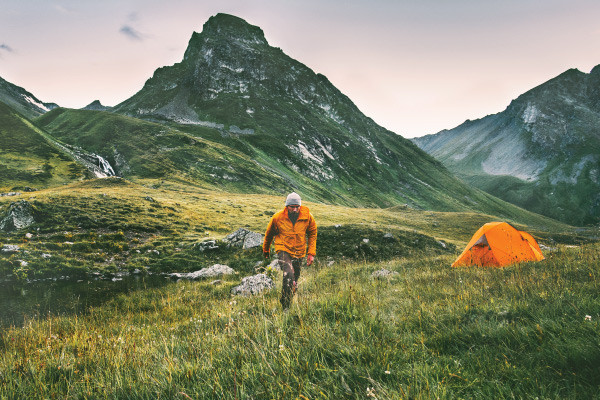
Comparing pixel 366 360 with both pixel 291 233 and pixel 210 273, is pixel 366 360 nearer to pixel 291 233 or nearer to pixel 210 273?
pixel 291 233

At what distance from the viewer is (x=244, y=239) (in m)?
20.7

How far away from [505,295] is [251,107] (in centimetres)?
18144

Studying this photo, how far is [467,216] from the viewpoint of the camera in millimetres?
58812

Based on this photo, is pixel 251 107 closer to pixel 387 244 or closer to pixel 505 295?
pixel 387 244

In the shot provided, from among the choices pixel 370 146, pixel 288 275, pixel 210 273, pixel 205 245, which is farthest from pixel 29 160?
pixel 370 146

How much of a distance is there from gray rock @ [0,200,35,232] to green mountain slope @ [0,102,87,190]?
3765 centimetres

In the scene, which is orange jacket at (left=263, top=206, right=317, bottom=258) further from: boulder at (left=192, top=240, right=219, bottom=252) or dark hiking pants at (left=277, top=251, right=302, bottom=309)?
boulder at (left=192, top=240, right=219, bottom=252)

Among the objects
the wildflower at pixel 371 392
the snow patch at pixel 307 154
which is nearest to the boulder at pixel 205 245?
the wildflower at pixel 371 392

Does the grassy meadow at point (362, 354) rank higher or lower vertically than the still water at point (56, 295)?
higher

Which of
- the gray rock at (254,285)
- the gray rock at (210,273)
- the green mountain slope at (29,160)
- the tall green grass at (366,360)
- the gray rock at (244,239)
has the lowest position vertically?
the gray rock at (210,273)

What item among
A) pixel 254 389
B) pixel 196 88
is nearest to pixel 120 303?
pixel 254 389

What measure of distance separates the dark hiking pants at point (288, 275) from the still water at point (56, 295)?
700 cm

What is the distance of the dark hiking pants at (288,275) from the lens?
6262 mm

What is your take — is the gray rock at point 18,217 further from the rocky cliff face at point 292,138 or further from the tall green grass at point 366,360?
the rocky cliff face at point 292,138
